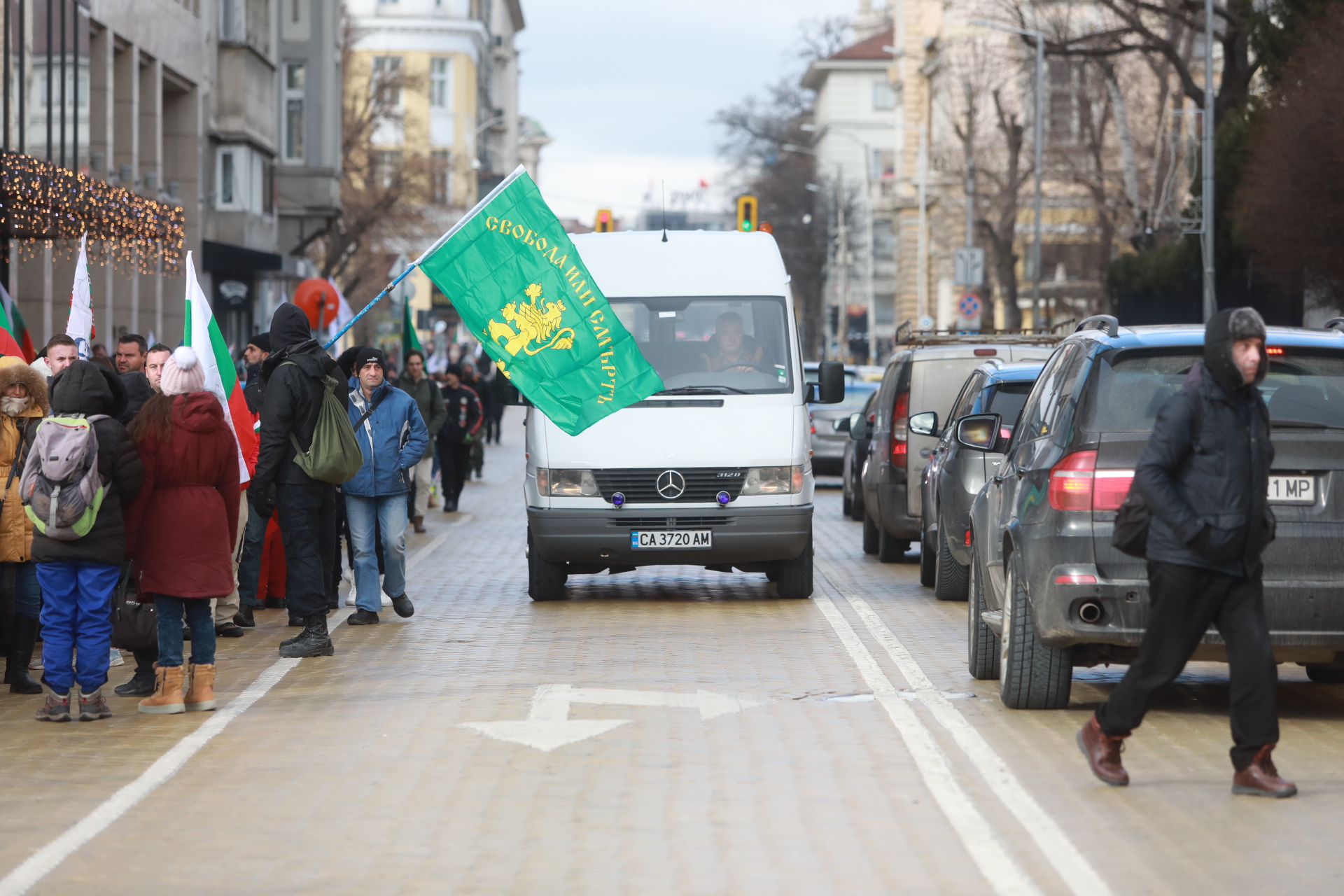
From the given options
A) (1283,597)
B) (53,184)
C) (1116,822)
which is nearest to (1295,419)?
(1283,597)

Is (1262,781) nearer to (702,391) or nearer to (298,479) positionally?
(298,479)

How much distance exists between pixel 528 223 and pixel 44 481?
3.98m

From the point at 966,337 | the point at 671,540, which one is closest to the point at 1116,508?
the point at 671,540

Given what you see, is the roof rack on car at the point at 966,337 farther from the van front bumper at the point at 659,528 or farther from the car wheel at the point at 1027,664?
the car wheel at the point at 1027,664

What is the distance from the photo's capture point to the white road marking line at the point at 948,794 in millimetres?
6445

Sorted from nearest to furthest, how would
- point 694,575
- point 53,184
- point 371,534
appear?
point 371,534 → point 694,575 → point 53,184

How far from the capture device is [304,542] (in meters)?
12.0

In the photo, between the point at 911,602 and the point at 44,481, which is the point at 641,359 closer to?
the point at 911,602

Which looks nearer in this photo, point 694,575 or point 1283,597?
point 1283,597

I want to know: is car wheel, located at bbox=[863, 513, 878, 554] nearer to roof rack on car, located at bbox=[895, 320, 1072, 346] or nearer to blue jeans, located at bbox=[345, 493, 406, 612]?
roof rack on car, located at bbox=[895, 320, 1072, 346]

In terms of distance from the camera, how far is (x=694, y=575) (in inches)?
710

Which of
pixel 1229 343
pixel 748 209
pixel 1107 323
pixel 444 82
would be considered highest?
pixel 444 82

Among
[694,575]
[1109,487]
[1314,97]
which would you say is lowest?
[694,575]

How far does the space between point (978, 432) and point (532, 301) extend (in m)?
2.70
